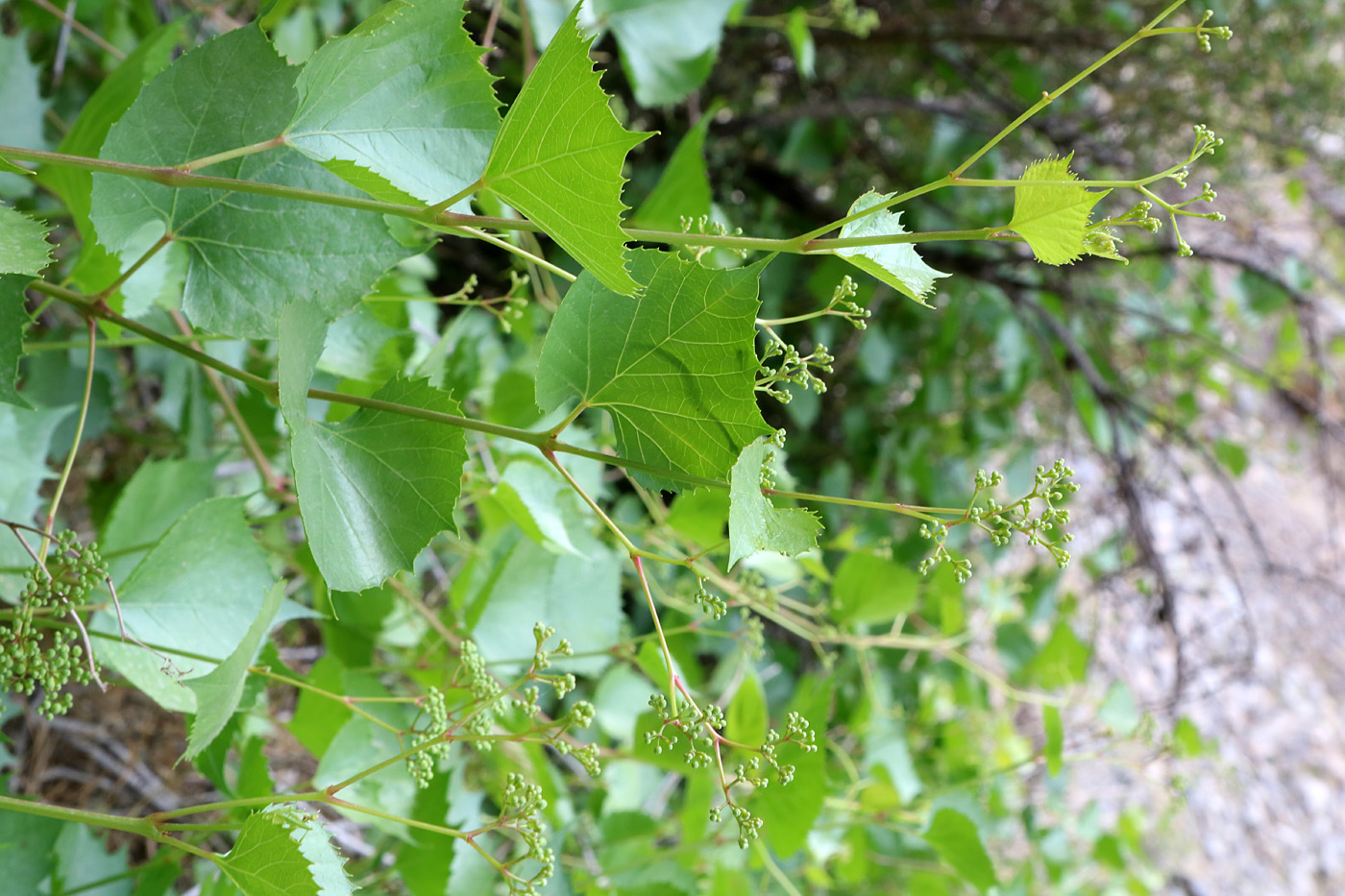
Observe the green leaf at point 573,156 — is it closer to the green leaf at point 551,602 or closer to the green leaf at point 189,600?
the green leaf at point 189,600

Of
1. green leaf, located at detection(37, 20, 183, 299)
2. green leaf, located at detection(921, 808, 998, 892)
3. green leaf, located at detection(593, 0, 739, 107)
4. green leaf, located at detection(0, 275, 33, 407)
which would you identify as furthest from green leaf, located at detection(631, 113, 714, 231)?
green leaf, located at detection(921, 808, 998, 892)

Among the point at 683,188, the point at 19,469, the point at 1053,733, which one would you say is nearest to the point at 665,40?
the point at 683,188

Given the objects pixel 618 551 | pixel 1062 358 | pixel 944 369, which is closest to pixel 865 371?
pixel 944 369

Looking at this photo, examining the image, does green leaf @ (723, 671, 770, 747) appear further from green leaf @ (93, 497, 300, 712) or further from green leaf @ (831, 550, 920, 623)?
green leaf @ (93, 497, 300, 712)

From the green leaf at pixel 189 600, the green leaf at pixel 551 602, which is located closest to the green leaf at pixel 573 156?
the green leaf at pixel 189 600

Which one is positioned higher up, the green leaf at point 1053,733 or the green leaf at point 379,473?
the green leaf at point 379,473

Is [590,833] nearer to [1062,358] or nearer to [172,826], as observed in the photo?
[172,826]
